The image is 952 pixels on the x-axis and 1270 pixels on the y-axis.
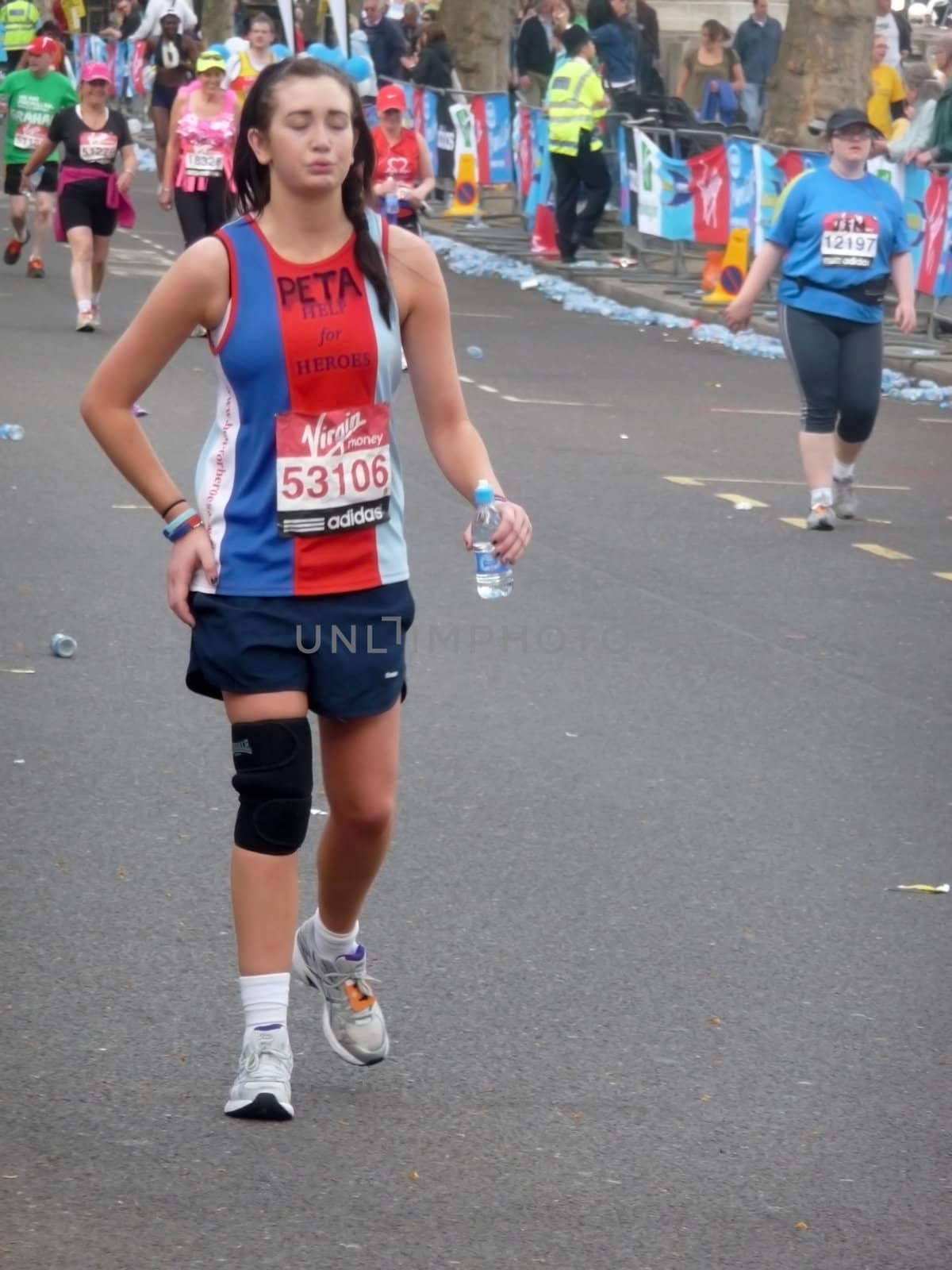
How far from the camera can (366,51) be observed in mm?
36406

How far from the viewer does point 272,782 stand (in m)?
4.36

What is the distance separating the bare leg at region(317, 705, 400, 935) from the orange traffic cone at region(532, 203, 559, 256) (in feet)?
68.2

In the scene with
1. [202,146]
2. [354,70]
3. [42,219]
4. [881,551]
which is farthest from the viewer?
[42,219]

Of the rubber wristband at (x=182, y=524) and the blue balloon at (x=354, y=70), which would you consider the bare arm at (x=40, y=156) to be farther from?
the rubber wristband at (x=182, y=524)

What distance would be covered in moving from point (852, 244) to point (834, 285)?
20 cm

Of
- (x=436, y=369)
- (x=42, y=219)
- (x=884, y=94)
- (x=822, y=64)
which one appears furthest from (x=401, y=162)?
(x=436, y=369)

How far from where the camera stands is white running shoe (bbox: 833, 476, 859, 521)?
11.9 metres

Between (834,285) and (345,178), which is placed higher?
(345,178)

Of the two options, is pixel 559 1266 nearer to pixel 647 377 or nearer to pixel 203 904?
pixel 203 904

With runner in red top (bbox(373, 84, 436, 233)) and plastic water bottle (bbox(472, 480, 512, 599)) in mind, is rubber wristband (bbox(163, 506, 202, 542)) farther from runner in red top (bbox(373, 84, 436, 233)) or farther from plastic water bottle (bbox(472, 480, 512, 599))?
runner in red top (bbox(373, 84, 436, 233))

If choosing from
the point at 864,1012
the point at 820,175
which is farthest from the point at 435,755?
the point at 820,175

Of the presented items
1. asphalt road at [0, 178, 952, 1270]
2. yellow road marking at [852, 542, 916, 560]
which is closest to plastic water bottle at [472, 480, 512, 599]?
asphalt road at [0, 178, 952, 1270]

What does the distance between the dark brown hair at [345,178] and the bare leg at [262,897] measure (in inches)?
28.9

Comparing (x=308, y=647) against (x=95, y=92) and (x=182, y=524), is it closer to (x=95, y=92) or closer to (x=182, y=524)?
(x=182, y=524)
